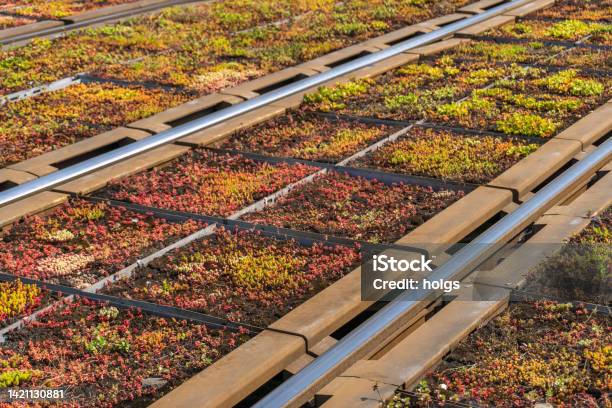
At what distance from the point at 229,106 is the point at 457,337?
274 inches

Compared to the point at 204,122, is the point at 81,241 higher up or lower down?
lower down

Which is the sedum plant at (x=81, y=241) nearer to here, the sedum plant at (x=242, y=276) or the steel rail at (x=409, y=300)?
the sedum plant at (x=242, y=276)

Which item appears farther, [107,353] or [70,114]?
[70,114]

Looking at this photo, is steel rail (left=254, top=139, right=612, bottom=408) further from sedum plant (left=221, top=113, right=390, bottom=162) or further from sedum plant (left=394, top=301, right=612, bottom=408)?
sedum plant (left=221, top=113, right=390, bottom=162)

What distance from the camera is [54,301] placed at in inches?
318

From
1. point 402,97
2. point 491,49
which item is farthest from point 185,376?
point 491,49

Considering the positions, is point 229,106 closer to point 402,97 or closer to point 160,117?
point 160,117

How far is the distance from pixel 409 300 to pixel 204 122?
17.8 ft

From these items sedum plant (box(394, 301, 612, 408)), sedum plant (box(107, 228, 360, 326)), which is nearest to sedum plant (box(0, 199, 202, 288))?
sedum plant (box(107, 228, 360, 326))

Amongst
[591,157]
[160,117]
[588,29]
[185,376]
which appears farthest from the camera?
[588,29]

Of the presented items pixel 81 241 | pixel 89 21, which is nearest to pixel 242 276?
pixel 81 241

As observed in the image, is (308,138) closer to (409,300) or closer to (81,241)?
(81,241)

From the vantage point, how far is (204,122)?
40.5 ft

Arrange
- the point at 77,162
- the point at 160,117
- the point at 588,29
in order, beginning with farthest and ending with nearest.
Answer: the point at 588,29, the point at 160,117, the point at 77,162
